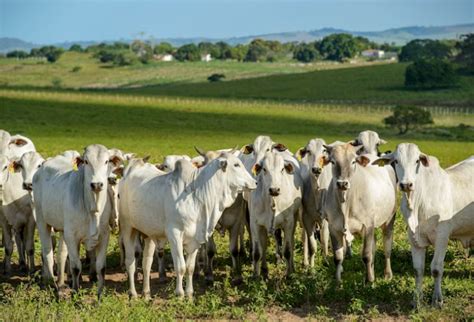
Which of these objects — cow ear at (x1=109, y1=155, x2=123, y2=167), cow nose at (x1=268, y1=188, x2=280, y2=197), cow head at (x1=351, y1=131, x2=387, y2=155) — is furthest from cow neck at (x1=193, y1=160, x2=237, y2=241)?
cow head at (x1=351, y1=131, x2=387, y2=155)

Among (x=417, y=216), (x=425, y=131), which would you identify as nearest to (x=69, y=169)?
(x=417, y=216)

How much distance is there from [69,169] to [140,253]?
216cm

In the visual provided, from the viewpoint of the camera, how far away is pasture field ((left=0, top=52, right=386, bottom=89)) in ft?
393

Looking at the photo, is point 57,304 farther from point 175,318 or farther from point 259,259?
point 259,259

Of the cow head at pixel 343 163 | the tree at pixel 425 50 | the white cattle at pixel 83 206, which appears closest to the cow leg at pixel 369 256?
the cow head at pixel 343 163

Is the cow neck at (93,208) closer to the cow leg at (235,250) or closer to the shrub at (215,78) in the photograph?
the cow leg at (235,250)

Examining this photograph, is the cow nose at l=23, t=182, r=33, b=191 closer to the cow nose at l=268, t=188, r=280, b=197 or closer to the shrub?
the cow nose at l=268, t=188, r=280, b=197

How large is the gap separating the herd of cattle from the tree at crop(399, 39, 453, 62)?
398 ft

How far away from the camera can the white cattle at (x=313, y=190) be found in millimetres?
15258

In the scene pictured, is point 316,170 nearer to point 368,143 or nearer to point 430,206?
point 368,143

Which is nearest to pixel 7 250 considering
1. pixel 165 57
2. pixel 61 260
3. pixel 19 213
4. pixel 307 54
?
pixel 19 213

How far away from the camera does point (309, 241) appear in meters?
15.5

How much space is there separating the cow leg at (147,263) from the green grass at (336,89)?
76.1 m

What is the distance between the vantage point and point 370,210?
564 inches
